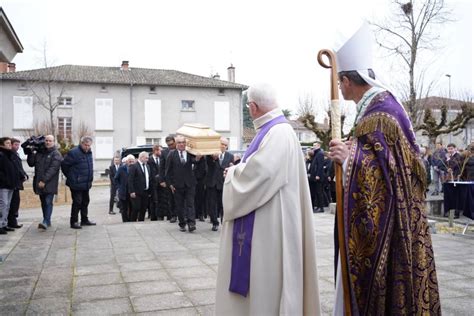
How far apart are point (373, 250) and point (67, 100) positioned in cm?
3782

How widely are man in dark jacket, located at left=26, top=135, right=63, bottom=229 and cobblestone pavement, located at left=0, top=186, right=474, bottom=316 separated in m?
0.63

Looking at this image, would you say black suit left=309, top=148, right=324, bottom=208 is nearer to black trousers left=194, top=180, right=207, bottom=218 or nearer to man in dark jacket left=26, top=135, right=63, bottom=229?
black trousers left=194, top=180, right=207, bottom=218

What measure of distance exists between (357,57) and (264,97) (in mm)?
742

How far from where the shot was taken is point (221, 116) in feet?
131

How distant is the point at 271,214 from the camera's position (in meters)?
3.15

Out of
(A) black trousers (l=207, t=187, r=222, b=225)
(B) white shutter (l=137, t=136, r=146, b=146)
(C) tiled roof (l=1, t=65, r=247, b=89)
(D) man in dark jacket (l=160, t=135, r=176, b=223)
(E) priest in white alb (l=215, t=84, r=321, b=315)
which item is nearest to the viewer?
(E) priest in white alb (l=215, t=84, r=321, b=315)

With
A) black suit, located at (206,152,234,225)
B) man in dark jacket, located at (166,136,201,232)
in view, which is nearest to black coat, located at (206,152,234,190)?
black suit, located at (206,152,234,225)

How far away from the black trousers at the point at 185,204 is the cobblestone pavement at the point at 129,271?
0.30 metres

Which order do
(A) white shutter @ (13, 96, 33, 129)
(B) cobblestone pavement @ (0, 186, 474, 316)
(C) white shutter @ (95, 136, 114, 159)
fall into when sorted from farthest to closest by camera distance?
(C) white shutter @ (95, 136, 114, 159) → (A) white shutter @ (13, 96, 33, 129) → (B) cobblestone pavement @ (0, 186, 474, 316)

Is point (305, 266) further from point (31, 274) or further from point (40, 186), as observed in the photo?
point (40, 186)

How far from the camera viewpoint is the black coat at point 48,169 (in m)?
9.42

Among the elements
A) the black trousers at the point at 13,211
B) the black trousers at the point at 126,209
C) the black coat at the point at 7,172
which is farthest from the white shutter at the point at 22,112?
the black coat at the point at 7,172

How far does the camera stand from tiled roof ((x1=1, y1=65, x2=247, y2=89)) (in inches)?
1422

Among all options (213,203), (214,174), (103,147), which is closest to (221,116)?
(103,147)
